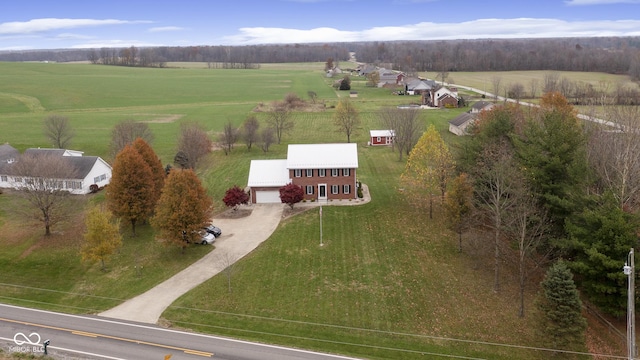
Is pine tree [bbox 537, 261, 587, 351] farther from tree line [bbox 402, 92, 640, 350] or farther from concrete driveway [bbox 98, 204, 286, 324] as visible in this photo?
concrete driveway [bbox 98, 204, 286, 324]

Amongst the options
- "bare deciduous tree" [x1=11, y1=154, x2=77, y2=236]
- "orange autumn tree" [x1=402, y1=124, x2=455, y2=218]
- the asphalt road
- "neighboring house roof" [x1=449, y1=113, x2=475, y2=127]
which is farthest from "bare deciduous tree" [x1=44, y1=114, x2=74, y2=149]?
"neighboring house roof" [x1=449, y1=113, x2=475, y2=127]

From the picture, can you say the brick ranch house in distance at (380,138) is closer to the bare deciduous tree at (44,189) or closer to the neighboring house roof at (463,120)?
the neighboring house roof at (463,120)

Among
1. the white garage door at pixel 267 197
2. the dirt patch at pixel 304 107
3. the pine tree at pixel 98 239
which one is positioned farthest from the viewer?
the dirt patch at pixel 304 107

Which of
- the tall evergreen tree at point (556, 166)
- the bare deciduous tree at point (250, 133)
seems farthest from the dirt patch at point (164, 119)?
the tall evergreen tree at point (556, 166)

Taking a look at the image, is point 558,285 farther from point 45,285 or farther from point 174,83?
point 174,83

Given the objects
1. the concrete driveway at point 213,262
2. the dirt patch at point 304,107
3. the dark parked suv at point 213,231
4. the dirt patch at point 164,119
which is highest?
the dirt patch at point 304,107

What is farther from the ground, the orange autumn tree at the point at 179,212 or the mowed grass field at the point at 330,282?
the orange autumn tree at the point at 179,212

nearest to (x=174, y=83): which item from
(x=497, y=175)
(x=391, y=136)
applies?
(x=391, y=136)
